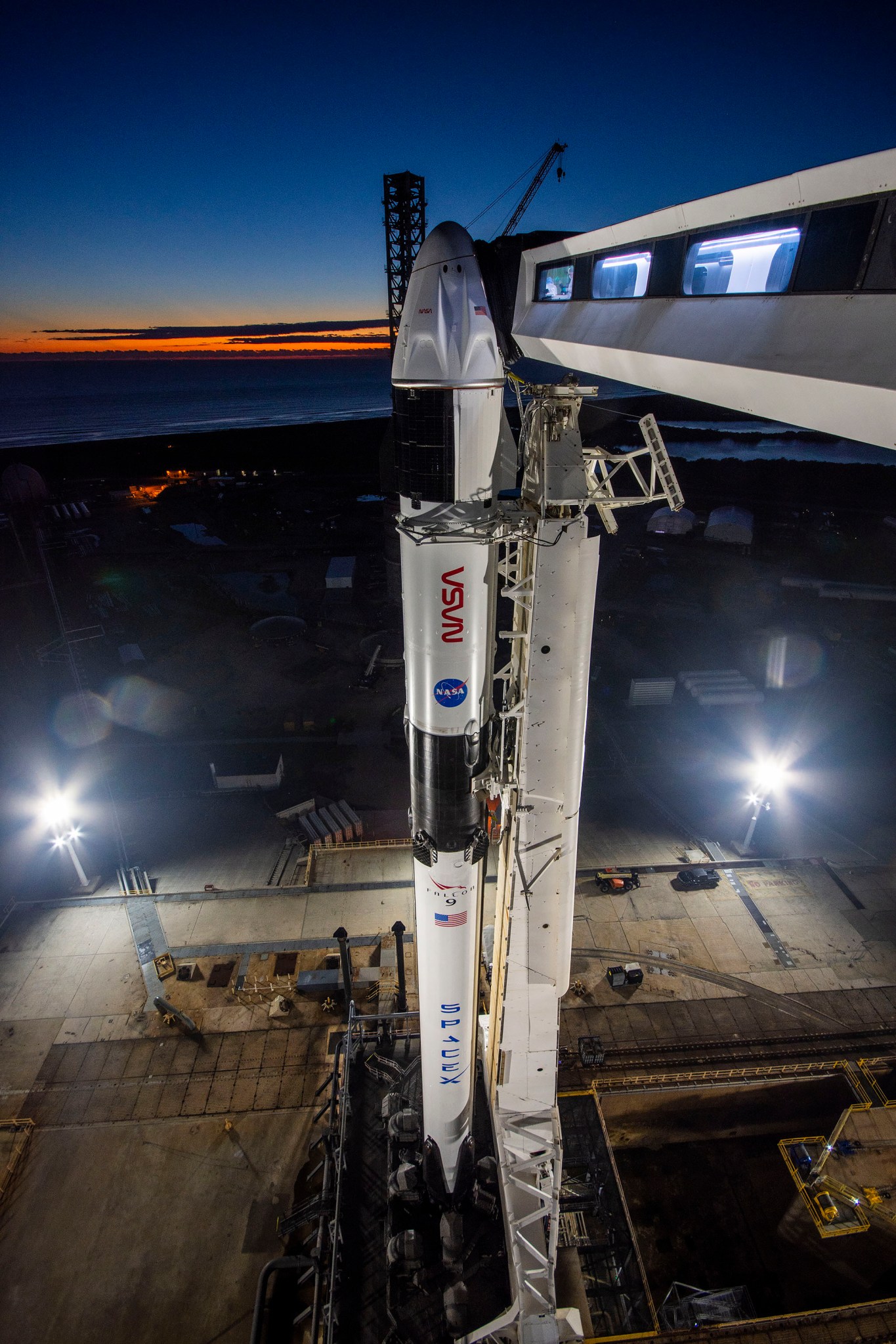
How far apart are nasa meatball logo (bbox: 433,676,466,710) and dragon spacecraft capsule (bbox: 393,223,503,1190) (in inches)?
0.6

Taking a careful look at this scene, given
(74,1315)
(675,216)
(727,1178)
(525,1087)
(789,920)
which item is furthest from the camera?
(789,920)

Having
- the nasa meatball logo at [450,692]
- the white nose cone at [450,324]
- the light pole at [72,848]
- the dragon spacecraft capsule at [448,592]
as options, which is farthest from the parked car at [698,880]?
the light pole at [72,848]

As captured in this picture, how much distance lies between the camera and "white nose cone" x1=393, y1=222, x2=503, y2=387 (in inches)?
280

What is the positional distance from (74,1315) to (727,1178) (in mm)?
17538

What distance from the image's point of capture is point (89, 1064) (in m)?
17.0

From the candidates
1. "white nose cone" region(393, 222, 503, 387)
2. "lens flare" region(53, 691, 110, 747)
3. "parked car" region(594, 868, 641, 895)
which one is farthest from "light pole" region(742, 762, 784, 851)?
"lens flare" region(53, 691, 110, 747)

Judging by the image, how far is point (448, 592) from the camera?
26.9ft

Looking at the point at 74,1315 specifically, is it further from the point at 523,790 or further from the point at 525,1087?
the point at 523,790

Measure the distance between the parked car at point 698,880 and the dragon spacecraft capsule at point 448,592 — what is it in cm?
1407

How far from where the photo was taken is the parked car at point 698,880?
22.6 m

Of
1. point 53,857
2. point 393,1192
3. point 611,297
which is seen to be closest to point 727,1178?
point 393,1192

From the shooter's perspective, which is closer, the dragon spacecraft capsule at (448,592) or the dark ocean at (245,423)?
the dragon spacecraft capsule at (448,592)

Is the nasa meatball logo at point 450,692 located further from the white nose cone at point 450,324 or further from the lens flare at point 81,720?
the lens flare at point 81,720

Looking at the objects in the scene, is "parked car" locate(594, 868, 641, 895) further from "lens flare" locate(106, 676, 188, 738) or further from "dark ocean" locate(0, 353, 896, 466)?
"dark ocean" locate(0, 353, 896, 466)
